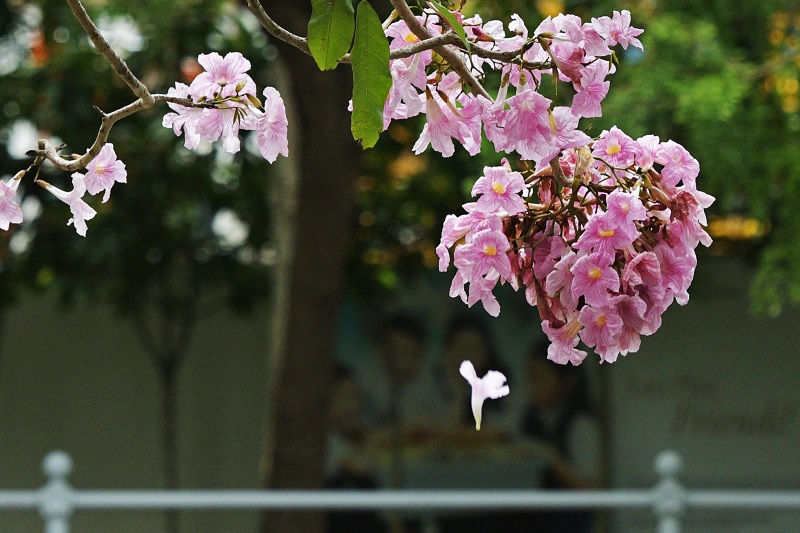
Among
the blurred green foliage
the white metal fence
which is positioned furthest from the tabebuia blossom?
the blurred green foliage

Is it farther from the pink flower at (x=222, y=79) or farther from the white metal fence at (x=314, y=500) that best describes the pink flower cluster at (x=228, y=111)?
the white metal fence at (x=314, y=500)

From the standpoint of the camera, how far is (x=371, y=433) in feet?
17.3

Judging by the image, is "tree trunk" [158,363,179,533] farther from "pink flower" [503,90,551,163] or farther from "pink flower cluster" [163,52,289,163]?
"pink flower" [503,90,551,163]

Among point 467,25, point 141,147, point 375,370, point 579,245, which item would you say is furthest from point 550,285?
point 375,370

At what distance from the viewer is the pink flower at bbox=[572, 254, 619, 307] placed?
2.60ft

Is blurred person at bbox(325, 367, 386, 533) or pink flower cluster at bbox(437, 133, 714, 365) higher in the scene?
blurred person at bbox(325, 367, 386, 533)

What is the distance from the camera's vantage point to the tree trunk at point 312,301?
151 inches

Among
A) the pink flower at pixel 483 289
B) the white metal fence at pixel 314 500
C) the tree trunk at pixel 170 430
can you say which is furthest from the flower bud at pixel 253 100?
the tree trunk at pixel 170 430

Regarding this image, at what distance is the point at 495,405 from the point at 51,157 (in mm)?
4553

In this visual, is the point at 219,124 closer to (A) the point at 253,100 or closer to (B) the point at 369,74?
(A) the point at 253,100

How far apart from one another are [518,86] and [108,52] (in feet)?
0.92

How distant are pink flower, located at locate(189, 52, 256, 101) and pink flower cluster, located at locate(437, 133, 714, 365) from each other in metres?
0.20

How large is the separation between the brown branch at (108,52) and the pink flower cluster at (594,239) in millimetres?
242

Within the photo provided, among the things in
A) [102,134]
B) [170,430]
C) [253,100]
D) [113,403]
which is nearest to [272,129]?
[253,100]
